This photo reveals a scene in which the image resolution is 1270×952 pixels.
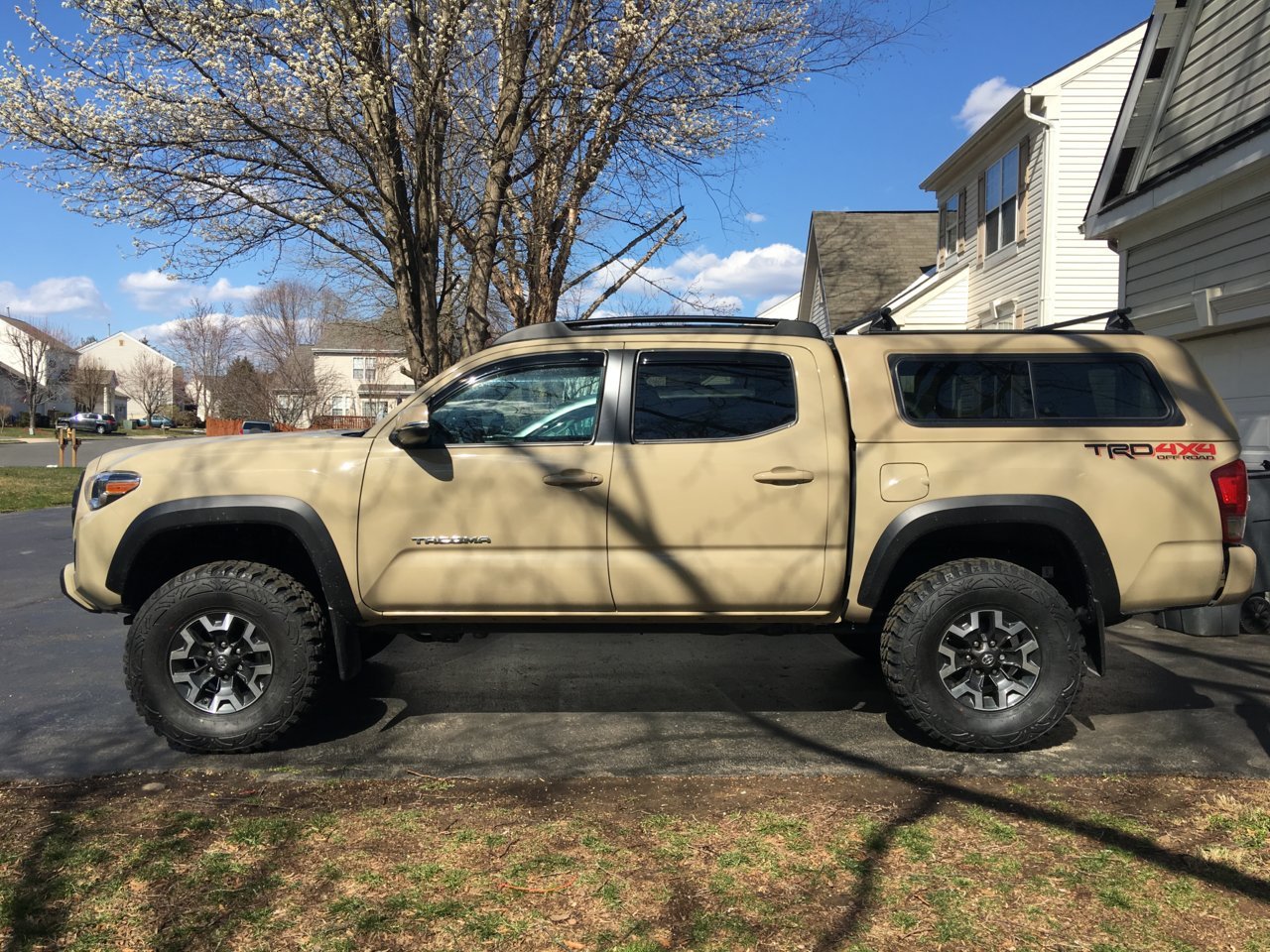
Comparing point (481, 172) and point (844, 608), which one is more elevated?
point (481, 172)

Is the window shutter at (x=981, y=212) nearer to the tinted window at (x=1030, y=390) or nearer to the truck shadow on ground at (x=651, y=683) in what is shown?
the truck shadow on ground at (x=651, y=683)

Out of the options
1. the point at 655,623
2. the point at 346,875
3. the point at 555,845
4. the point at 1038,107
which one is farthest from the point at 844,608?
the point at 1038,107

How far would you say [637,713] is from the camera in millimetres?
4719

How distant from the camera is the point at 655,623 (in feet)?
14.0

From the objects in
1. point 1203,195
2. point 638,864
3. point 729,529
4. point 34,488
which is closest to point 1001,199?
point 1203,195

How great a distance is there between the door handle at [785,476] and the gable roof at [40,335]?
70.0 meters

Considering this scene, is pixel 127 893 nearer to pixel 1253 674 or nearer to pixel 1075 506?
pixel 1075 506

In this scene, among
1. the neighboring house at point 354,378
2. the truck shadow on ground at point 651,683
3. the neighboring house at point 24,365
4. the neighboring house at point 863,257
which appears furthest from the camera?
the neighboring house at point 24,365

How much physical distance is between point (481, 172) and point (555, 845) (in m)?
11.3

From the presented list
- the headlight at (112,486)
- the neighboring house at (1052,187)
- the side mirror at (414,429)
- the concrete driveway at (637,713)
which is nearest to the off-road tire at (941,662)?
the concrete driveway at (637,713)

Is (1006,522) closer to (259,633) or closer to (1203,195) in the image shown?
(259,633)

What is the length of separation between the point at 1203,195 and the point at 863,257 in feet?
45.7

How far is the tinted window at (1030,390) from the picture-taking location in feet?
13.7

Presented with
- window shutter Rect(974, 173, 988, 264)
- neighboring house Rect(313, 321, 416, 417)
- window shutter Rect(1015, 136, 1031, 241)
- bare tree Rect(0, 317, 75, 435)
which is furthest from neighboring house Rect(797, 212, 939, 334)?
bare tree Rect(0, 317, 75, 435)
